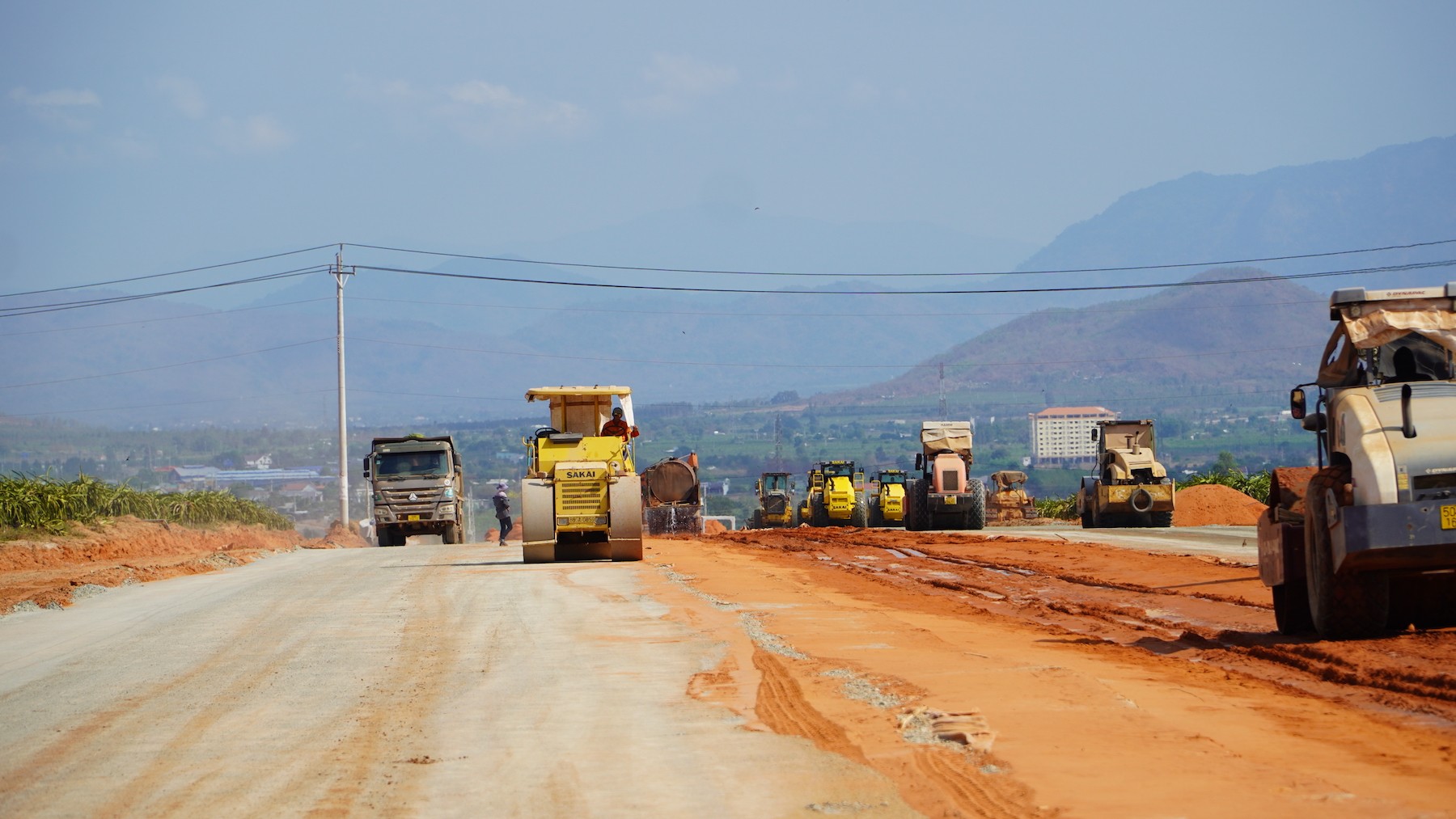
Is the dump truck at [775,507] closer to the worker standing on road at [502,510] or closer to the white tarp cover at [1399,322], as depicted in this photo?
the worker standing on road at [502,510]

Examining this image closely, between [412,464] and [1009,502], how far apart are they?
28471 mm

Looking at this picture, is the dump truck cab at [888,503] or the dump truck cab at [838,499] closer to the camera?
the dump truck cab at [838,499]

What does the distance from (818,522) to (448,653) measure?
39.9 m

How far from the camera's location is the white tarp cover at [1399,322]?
13.3 metres

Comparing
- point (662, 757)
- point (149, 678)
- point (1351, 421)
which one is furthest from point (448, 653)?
point (1351, 421)

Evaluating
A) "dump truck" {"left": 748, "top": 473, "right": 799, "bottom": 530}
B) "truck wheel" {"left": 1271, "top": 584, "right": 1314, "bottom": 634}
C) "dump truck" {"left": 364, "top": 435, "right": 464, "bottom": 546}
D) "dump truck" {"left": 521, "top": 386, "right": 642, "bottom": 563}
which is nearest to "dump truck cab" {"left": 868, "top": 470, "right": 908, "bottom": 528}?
"dump truck" {"left": 748, "top": 473, "right": 799, "bottom": 530}

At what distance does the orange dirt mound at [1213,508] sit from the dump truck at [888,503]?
9553 millimetres

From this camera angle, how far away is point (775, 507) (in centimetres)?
5684

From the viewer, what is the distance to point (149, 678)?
13.8 metres

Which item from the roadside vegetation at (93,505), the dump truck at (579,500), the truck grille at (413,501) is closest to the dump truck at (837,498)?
the truck grille at (413,501)

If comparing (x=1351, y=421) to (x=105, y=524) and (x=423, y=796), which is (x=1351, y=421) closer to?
(x=423, y=796)

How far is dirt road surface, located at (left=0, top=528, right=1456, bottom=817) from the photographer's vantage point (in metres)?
8.43

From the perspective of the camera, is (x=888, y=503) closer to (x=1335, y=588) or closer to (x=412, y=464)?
(x=412, y=464)

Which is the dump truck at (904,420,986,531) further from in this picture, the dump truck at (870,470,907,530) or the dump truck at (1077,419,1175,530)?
the dump truck at (870,470,907,530)
